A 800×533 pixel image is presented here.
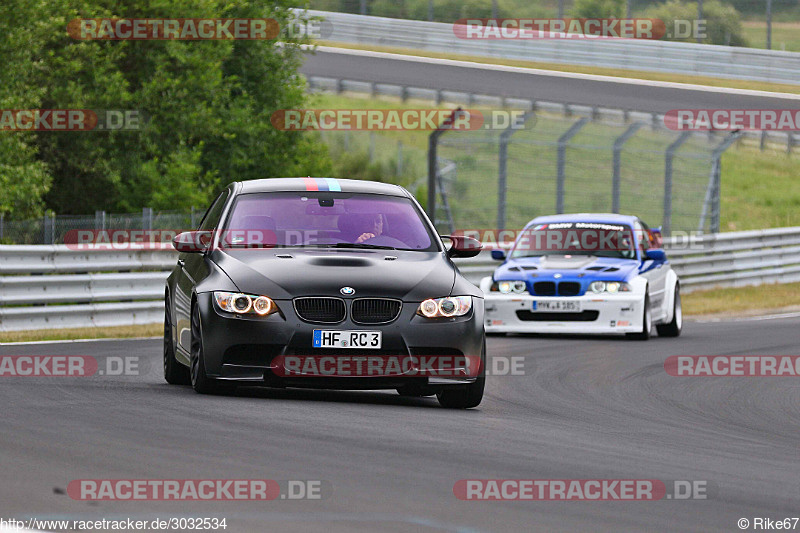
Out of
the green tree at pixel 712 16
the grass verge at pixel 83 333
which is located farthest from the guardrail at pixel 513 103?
the grass verge at pixel 83 333

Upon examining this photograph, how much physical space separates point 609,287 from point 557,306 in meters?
0.66

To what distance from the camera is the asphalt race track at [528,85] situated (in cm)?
4403

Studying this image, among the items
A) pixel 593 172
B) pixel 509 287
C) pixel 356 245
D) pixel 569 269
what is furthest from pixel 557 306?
pixel 593 172

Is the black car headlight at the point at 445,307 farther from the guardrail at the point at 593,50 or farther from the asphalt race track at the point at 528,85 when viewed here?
the guardrail at the point at 593,50

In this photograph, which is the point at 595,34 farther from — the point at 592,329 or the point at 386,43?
the point at 592,329

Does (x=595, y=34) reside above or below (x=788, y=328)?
above

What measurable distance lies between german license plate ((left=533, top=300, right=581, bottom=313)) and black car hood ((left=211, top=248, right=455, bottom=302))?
767cm

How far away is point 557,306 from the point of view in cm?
1758

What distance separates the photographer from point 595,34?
53.8 meters

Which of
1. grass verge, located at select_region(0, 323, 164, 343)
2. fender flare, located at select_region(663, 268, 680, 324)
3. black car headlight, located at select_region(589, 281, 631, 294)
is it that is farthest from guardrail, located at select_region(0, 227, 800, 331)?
fender flare, located at select_region(663, 268, 680, 324)

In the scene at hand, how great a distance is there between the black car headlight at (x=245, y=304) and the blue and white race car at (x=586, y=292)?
8552 mm

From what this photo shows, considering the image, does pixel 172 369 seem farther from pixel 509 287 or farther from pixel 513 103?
pixel 513 103

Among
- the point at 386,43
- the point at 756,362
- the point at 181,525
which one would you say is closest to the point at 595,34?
the point at 386,43

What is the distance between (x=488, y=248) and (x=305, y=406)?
14489 millimetres
